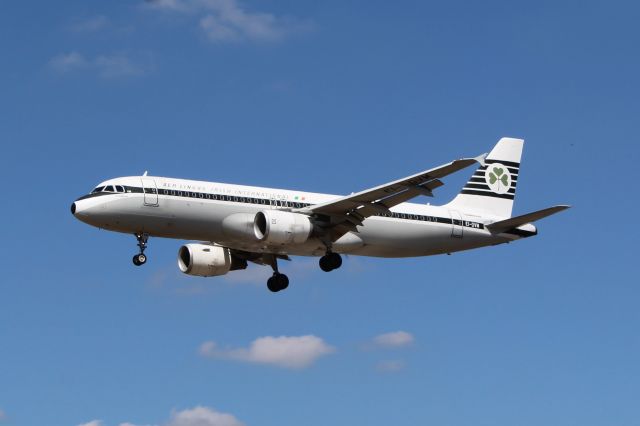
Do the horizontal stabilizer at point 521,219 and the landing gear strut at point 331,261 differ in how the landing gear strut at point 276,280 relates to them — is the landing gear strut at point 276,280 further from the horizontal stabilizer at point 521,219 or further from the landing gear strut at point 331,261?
the horizontal stabilizer at point 521,219

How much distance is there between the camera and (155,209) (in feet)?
141

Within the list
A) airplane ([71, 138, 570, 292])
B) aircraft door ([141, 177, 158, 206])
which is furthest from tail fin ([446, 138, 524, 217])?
aircraft door ([141, 177, 158, 206])

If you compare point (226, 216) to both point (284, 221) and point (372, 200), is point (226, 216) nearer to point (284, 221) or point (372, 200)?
point (284, 221)

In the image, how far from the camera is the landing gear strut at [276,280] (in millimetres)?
48844

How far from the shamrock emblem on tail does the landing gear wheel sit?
11.8 metres

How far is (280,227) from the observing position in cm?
4341

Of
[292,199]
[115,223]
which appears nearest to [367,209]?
[292,199]

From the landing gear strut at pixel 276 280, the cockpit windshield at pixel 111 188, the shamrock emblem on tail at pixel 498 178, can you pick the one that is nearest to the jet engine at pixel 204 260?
the landing gear strut at pixel 276 280

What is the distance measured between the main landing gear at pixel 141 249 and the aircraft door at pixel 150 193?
4.87ft

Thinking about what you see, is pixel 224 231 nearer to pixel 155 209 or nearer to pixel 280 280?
pixel 155 209

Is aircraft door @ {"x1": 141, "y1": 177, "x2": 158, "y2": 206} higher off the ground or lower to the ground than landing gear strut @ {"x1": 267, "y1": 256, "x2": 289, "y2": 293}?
higher

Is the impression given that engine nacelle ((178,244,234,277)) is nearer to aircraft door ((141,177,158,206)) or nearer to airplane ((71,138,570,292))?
airplane ((71,138,570,292))

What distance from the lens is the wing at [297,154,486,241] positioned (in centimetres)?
4194

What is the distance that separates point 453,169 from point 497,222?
9319 mm
